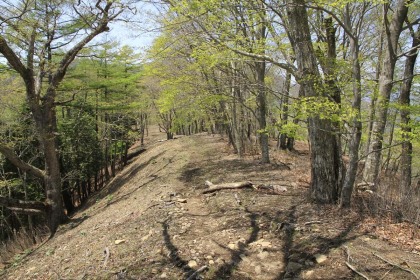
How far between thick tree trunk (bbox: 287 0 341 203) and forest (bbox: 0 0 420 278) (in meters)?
0.02

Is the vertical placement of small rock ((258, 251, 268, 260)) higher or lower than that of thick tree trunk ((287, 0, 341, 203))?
lower

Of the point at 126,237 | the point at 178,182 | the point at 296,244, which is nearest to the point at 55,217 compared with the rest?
the point at 178,182

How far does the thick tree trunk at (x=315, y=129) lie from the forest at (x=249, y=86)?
0.06 feet

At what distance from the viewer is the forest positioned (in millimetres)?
5082

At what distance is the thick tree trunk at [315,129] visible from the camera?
5.10 m

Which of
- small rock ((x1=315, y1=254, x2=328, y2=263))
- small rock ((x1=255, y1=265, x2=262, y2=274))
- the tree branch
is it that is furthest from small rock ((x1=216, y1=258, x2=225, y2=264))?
the tree branch

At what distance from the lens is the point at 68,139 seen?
15008 mm

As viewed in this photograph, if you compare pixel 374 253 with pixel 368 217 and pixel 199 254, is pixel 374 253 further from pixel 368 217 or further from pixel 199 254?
pixel 199 254

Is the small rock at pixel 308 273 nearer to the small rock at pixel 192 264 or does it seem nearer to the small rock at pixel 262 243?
the small rock at pixel 262 243

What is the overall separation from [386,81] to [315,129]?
68.4 inches

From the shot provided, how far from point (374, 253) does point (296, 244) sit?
0.96m

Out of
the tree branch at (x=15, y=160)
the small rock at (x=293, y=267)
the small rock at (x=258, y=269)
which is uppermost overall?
the tree branch at (x=15, y=160)

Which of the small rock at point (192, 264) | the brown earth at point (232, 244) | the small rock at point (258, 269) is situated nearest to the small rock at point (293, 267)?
the brown earth at point (232, 244)

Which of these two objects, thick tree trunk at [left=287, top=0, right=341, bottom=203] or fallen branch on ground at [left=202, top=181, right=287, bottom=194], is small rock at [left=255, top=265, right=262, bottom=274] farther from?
fallen branch on ground at [left=202, top=181, right=287, bottom=194]
